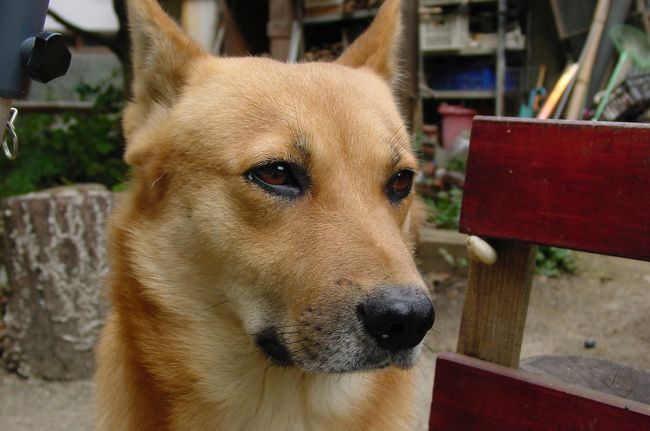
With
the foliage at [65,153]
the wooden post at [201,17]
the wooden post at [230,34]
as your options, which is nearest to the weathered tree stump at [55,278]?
the foliage at [65,153]

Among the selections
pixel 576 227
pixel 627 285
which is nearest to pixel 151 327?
pixel 576 227

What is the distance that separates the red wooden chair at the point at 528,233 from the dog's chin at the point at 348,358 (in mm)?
152

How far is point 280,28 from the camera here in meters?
7.48

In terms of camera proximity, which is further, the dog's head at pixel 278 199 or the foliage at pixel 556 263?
the foliage at pixel 556 263

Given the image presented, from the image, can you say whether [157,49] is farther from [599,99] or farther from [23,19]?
[599,99]

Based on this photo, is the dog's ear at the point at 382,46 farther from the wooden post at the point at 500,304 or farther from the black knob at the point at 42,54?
the black knob at the point at 42,54

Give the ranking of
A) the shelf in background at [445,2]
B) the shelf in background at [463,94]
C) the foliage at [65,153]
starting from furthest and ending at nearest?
the shelf in background at [463,94]
the shelf in background at [445,2]
the foliage at [65,153]

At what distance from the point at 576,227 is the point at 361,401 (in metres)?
1.02

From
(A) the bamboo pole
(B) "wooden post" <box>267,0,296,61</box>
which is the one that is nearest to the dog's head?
(A) the bamboo pole

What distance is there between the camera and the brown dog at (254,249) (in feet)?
5.88

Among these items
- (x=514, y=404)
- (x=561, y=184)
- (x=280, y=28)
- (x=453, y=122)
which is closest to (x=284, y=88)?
(x=561, y=184)

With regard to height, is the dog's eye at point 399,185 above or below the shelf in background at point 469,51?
below

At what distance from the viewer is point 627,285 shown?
5.30 metres

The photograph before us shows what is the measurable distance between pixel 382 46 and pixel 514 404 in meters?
1.58
